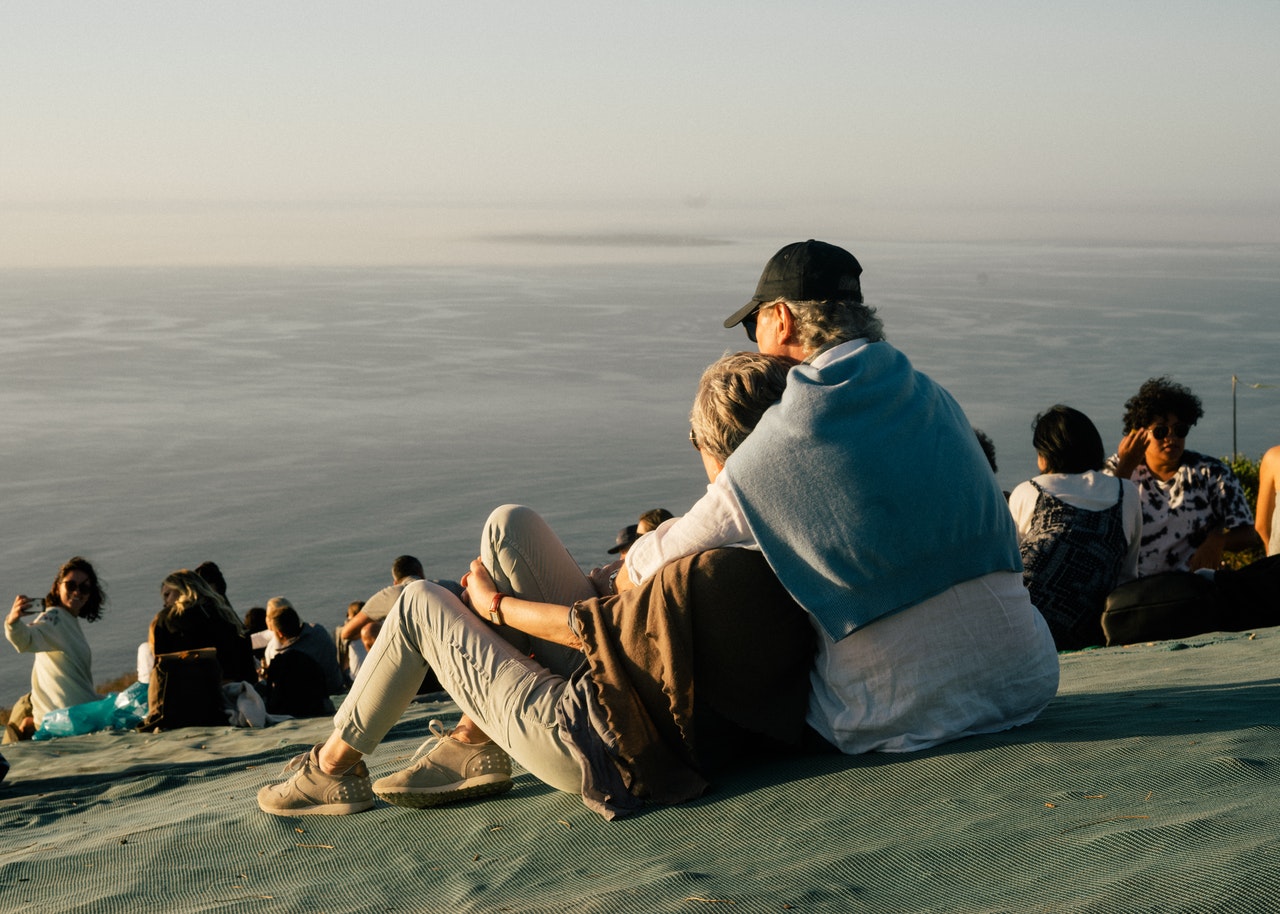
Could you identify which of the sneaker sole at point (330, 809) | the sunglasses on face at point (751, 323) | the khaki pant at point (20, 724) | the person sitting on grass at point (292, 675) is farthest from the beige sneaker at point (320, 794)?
the khaki pant at point (20, 724)

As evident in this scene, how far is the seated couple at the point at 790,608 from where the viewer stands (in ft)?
10.3

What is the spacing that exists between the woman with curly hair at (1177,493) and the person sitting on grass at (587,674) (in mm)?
3742

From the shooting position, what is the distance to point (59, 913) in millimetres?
3348

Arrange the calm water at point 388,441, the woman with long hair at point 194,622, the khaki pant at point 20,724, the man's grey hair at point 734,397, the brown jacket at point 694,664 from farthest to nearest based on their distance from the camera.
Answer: the calm water at point 388,441 < the khaki pant at point 20,724 < the woman with long hair at point 194,622 < the man's grey hair at point 734,397 < the brown jacket at point 694,664

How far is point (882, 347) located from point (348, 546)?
274 feet

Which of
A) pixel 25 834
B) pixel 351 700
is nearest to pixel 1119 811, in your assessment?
pixel 351 700

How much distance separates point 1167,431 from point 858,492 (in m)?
4.05

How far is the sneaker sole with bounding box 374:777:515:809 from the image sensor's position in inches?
147

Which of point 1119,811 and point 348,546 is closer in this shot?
point 1119,811

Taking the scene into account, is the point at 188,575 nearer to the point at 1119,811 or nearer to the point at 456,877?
the point at 456,877

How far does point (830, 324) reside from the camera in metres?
3.59

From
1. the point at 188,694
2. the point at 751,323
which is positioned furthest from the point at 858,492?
the point at 188,694

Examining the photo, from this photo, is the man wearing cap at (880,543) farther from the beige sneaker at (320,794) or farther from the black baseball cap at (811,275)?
the beige sneaker at (320,794)

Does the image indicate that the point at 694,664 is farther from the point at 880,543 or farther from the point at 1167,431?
the point at 1167,431
